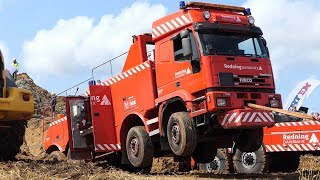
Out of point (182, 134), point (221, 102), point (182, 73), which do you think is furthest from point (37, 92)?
→ point (221, 102)

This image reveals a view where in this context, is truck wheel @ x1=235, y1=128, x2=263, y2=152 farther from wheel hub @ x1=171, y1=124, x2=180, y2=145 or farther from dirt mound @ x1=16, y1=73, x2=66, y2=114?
dirt mound @ x1=16, y1=73, x2=66, y2=114

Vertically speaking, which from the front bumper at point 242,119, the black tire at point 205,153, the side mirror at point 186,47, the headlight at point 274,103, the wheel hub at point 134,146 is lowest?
the black tire at point 205,153

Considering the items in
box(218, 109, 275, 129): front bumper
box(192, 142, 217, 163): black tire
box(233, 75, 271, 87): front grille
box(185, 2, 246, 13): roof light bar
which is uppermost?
box(185, 2, 246, 13): roof light bar

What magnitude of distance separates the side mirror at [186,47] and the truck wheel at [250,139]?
213 centimetres

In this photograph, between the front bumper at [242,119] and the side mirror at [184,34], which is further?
the side mirror at [184,34]

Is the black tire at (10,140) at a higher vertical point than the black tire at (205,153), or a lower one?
higher

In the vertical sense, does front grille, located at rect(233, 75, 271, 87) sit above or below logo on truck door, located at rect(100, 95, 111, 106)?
below

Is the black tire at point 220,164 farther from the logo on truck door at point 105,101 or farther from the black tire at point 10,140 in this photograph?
the black tire at point 10,140

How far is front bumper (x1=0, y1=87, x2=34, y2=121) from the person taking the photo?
8.74 meters

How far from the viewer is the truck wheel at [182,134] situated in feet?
31.1

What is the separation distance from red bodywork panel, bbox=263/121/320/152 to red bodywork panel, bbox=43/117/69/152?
5.49 m

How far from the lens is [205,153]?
1135 cm

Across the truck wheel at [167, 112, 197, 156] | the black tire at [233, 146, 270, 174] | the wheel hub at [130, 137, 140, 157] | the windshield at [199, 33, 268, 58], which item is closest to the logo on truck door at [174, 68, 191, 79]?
the windshield at [199, 33, 268, 58]

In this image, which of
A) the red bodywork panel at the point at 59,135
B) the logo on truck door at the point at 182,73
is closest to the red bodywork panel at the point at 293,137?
the logo on truck door at the point at 182,73
